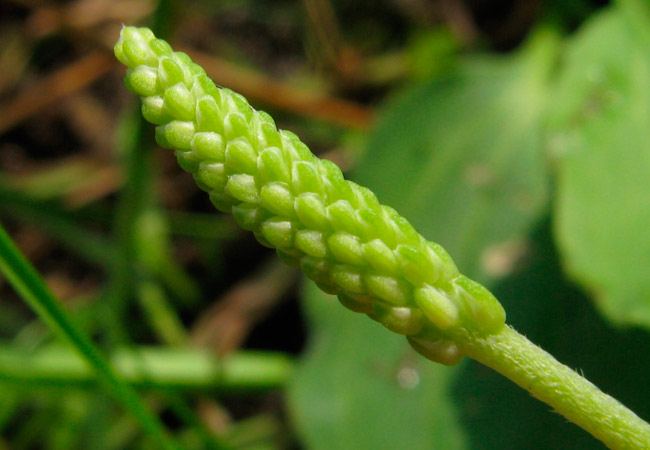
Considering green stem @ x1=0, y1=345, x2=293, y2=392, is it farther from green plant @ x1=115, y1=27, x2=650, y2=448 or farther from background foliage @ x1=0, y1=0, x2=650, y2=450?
green plant @ x1=115, y1=27, x2=650, y2=448

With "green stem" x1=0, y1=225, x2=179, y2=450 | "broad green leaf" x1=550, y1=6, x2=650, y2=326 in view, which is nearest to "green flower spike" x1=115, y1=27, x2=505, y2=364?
"green stem" x1=0, y1=225, x2=179, y2=450

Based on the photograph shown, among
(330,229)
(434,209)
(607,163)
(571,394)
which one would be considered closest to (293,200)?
(330,229)

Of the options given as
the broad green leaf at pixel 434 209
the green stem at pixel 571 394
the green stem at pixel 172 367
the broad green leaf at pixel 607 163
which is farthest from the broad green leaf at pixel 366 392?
the green stem at pixel 571 394

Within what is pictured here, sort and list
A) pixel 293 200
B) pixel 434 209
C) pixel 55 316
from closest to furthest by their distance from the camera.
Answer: pixel 293 200 → pixel 55 316 → pixel 434 209

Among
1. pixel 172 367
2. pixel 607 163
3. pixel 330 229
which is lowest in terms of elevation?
pixel 172 367

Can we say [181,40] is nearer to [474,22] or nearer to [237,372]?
[474,22]

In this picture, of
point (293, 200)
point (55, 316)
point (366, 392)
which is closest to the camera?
point (293, 200)

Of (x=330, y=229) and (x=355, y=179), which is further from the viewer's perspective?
(x=355, y=179)

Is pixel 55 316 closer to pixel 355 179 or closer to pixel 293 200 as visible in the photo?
pixel 293 200
